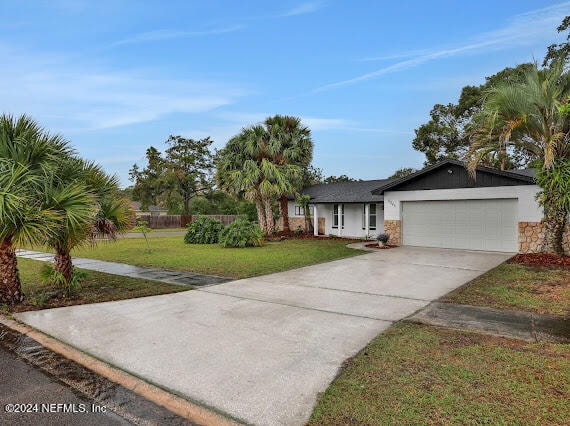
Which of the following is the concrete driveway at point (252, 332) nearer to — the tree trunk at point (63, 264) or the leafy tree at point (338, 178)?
the tree trunk at point (63, 264)

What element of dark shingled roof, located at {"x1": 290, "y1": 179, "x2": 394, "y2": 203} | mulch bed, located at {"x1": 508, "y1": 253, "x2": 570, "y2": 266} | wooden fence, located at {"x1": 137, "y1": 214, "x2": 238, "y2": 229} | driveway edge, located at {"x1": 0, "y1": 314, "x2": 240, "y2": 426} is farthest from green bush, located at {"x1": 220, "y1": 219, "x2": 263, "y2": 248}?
wooden fence, located at {"x1": 137, "y1": 214, "x2": 238, "y2": 229}

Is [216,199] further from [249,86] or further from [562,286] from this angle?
[562,286]

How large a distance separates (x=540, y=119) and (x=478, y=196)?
413 cm

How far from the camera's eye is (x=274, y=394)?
9.98 ft

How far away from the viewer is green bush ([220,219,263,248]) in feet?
52.6

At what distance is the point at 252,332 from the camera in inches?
185

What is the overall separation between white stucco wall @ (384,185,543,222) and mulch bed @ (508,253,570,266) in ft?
5.65

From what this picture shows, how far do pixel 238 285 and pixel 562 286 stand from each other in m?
7.13

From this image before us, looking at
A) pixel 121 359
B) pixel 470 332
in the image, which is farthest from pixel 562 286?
pixel 121 359

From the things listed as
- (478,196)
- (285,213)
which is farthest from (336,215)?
(478,196)

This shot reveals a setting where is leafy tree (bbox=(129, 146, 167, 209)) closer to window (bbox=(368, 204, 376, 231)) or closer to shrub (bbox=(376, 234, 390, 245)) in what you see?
window (bbox=(368, 204, 376, 231))

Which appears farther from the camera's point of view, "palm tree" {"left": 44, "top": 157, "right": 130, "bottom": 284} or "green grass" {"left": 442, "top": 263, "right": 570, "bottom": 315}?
"palm tree" {"left": 44, "top": 157, "right": 130, "bottom": 284}

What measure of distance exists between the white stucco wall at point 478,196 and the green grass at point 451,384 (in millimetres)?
10001

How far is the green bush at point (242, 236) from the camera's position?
16.0 meters
